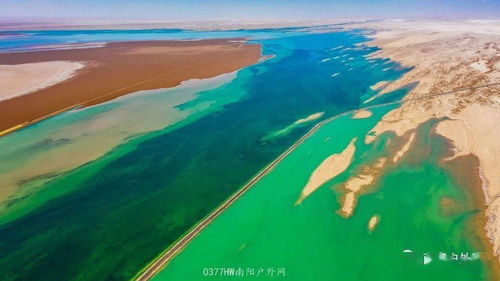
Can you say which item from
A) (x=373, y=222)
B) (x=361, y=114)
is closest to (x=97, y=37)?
(x=361, y=114)

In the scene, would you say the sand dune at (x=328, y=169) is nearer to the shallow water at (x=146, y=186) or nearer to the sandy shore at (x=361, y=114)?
the shallow water at (x=146, y=186)

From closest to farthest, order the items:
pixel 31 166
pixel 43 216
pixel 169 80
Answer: pixel 43 216
pixel 31 166
pixel 169 80

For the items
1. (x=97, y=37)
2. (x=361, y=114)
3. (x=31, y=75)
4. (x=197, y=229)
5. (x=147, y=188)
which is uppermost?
(x=97, y=37)

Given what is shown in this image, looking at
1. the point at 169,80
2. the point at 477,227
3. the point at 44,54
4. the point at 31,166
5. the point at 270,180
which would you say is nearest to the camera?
the point at 477,227

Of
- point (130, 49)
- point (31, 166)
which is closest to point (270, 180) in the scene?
point (31, 166)

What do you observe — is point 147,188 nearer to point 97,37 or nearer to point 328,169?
point 328,169

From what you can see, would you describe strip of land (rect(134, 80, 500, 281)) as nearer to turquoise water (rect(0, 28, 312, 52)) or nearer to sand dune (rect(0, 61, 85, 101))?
sand dune (rect(0, 61, 85, 101))

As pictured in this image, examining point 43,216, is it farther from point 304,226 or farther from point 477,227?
point 477,227
